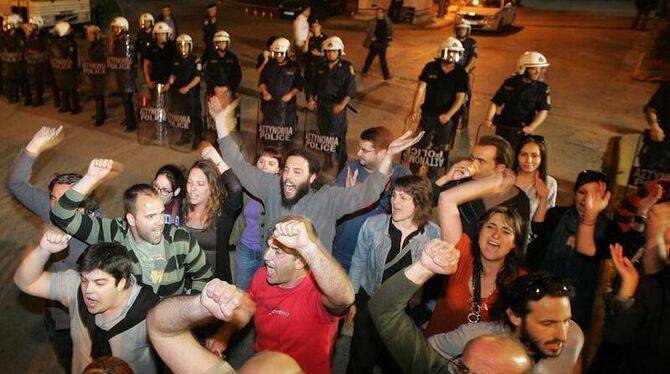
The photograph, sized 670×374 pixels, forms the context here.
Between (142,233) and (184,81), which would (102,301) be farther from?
(184,81)

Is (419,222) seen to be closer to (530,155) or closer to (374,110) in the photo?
(530,155)

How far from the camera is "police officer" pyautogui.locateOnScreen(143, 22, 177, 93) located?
410 inches

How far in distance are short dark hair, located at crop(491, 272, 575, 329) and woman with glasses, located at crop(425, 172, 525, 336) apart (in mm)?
499

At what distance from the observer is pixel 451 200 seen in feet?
12.5

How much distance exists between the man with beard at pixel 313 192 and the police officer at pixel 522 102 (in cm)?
360

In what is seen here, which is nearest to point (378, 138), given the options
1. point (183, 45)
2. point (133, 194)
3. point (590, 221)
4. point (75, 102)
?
point (590, 221)

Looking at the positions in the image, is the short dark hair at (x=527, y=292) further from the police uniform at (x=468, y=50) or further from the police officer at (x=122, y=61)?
the police officer at (x=122, y=61)

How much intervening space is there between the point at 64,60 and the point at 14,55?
5.76 ft

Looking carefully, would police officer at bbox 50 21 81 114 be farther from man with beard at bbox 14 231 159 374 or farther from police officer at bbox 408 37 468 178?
man with beard at bbox 14 231 159 374

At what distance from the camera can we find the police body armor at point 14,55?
39.6 feet

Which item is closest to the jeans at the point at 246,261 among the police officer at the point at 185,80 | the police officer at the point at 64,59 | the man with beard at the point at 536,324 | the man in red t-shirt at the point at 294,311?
the man in red t-shirt at the point at 294,311

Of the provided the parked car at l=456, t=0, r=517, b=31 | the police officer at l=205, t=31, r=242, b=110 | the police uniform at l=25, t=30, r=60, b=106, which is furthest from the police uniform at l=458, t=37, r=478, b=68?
the parked car at l=456, t=0, r=517, b=31

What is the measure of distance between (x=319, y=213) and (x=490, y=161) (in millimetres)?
1656

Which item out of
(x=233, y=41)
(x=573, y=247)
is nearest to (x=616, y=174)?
(x=573, y=247)
